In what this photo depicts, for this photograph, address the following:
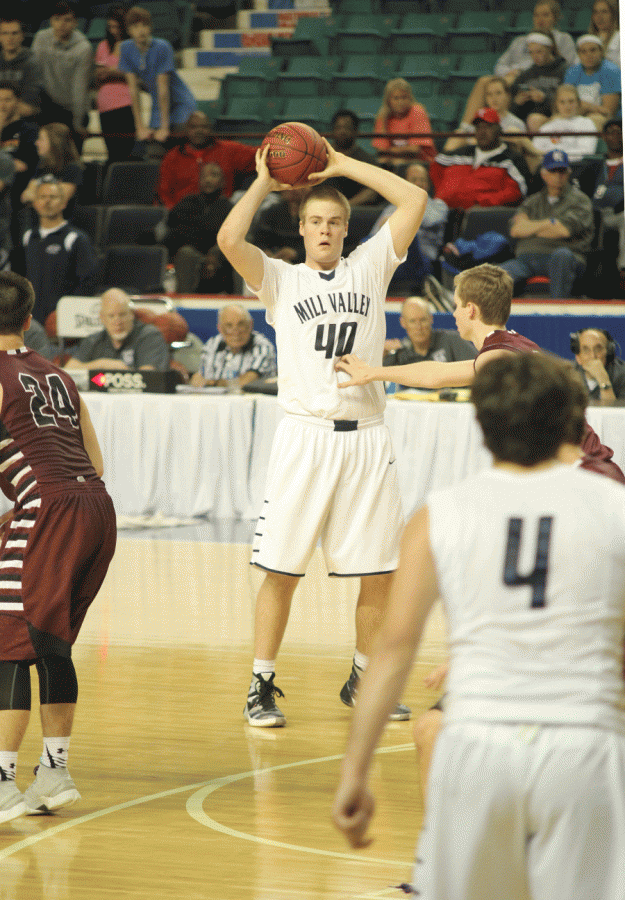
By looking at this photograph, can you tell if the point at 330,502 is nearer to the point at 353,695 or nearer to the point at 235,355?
the point at 353,695

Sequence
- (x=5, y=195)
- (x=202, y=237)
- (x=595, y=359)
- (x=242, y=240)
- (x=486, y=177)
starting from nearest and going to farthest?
(x=242, y=240) → (x=595, y=359) → (x=486, y=177) → (x=202, y=237) → (x=5, y=195)

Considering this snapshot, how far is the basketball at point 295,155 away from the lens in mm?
4855

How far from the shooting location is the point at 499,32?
45.9 feet

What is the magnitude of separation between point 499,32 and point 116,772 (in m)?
11.6

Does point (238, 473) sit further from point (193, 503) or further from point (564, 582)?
point (564, 582)

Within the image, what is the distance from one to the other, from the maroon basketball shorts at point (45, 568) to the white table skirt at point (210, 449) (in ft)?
16.9

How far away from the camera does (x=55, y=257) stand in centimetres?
1119

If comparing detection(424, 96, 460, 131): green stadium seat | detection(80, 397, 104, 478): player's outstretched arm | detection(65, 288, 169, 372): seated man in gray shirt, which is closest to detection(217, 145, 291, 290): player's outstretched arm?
detection(80, 397, 104, 478): player's outstretched arm

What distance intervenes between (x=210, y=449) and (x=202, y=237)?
11.5 feet

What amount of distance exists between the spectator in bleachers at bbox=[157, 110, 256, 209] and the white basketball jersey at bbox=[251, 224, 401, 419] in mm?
7801

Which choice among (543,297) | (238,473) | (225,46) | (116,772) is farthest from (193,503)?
(225,46)

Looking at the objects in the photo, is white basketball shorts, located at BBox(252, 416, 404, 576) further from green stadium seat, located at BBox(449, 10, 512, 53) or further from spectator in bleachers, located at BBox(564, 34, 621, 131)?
green stadium seat, located at BBox(449, 10, 512, 53)

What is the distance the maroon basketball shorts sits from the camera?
3.67 metres

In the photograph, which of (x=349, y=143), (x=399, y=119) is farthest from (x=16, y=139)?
(x=399, y=119)
